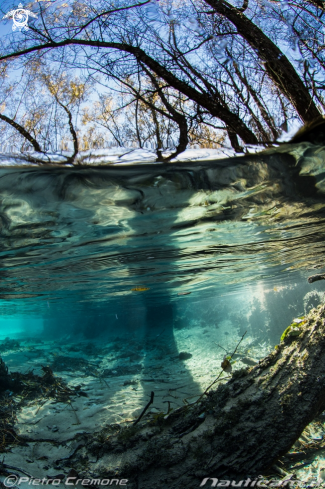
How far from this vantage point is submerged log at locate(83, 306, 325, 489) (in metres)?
4.01

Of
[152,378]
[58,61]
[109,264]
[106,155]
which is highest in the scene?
[58,61]

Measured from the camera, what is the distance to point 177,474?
4.09 meters

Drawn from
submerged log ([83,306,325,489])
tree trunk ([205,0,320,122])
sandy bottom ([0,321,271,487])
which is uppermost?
tree trunk ([205,0,320,122])

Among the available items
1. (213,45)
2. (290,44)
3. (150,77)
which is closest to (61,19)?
(150,77)

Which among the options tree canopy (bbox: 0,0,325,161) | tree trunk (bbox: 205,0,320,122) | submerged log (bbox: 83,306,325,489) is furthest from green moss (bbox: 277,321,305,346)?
tree trunk (bbox: 205,0,320,122)

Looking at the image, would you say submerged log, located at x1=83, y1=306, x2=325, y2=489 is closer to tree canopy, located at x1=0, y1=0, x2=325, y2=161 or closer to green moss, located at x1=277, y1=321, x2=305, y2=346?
green moss, located at x1=277, y1=321, x2=305, y2=346

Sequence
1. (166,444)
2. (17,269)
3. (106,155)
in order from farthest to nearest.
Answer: (17,269) < (166,444) < (106,155)

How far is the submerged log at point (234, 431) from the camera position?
158 inches

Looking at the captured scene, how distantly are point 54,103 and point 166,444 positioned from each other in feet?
16.7

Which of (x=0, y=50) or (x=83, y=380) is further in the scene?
(x=83, y=380)

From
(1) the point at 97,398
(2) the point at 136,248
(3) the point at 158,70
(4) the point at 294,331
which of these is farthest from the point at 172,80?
(1) the point at 97,398

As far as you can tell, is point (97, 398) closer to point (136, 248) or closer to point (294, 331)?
point (136, 248)

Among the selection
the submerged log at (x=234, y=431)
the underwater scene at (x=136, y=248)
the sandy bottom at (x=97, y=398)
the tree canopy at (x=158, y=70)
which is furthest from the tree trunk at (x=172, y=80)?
the sandy bottom at (x=97, y=398)

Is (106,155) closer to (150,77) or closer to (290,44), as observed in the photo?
(150,77)
